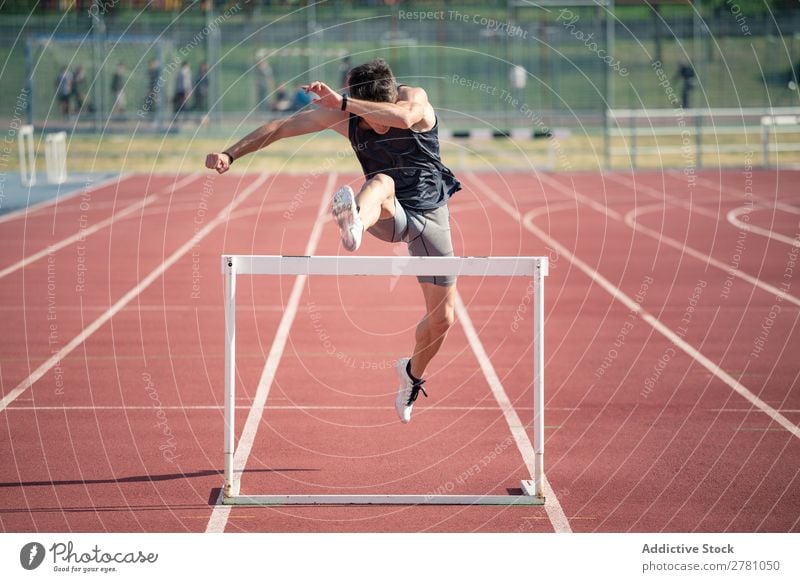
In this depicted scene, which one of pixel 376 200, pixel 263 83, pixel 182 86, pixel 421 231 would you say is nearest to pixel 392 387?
pixel 421 231

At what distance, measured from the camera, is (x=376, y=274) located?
627 centimetres

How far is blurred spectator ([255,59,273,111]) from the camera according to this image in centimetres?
Result: 3400

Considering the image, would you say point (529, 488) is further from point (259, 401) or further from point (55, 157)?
point (55, 157)

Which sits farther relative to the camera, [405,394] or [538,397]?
[405,394]

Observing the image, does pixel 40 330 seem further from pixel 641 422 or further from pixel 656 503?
pixel 656 503

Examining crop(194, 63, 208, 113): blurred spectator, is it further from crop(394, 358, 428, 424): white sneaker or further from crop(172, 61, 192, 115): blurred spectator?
crop(394, 358, 428, 424): white sneaker

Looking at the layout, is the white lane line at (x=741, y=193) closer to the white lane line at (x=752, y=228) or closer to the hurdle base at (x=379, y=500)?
the white lane line at (x=752, y=228)

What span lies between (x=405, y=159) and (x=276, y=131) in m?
0.81

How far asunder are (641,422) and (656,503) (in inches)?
69.0

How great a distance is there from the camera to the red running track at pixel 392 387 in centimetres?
634

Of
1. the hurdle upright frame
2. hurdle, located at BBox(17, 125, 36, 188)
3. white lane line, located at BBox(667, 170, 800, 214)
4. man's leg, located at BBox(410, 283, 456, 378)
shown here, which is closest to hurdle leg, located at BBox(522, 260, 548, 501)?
the hurdle upright frame

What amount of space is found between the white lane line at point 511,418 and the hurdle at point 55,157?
13.7m

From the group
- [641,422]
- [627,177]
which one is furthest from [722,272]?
[627,177]

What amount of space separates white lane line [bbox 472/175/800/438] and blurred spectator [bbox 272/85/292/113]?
1452 centimetres
